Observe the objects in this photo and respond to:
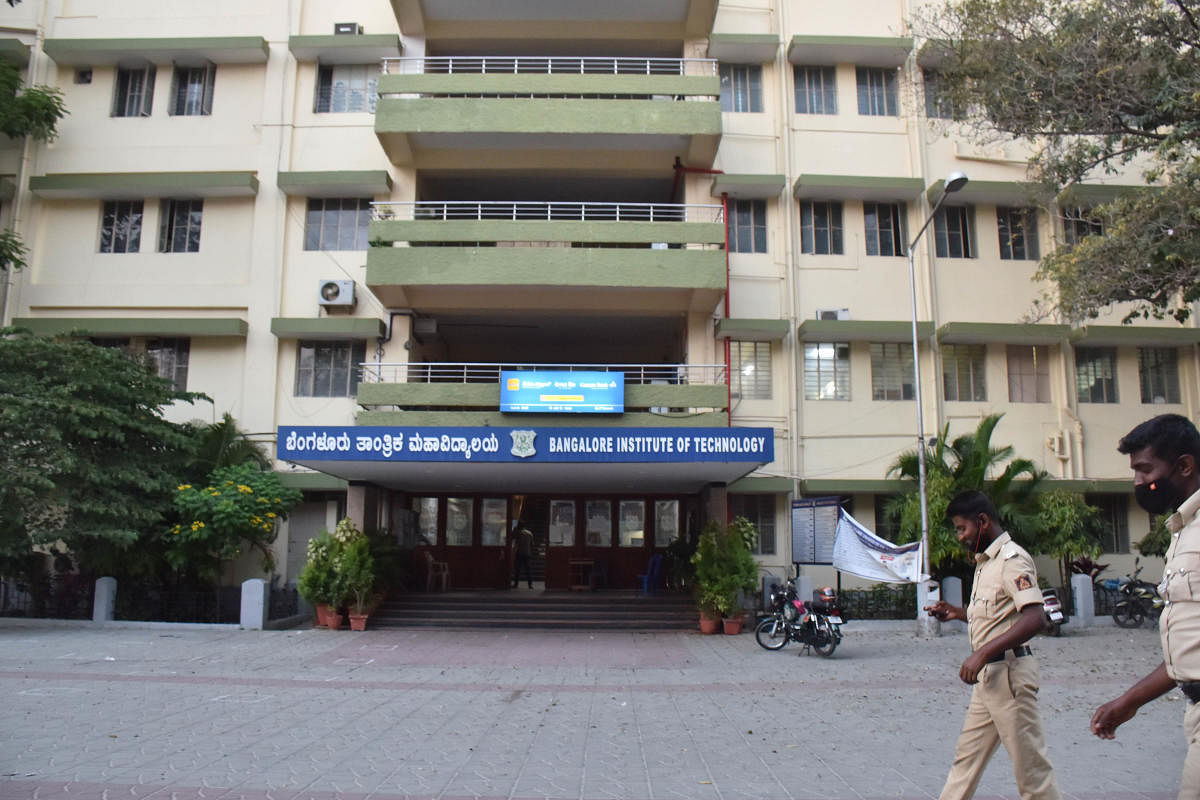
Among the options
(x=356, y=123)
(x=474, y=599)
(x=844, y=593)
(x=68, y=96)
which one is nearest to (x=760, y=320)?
(x=844, y=593)

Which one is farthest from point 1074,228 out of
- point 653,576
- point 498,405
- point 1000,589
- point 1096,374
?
point 1000,589

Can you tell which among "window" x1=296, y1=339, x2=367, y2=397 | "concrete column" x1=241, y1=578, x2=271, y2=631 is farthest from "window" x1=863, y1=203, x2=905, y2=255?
"concrete column" x1=241, y1=578, x2=271, y2=631

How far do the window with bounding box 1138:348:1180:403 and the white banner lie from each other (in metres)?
9.96

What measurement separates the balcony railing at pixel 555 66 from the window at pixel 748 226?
10.8 ft

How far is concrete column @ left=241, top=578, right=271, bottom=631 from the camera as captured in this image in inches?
671

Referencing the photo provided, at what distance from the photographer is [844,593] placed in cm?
1884

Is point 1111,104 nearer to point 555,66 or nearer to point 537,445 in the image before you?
point 537,445

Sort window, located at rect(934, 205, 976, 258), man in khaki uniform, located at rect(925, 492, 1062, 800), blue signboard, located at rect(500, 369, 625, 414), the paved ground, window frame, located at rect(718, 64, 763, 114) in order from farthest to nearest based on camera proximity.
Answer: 1. window frame, located at rect(718, 64, 763, 114)
2. window, located at rect(934, 205, 976, 258)
3. blue signboard, located at rect(500, 369, 625, 414)
4. the paved ground
5. man in khaki uniform, located at rect(925, 492, 1062, 800)

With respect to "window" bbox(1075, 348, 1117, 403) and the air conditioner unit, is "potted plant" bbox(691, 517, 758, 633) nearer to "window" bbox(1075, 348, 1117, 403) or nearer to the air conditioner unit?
the air conditioner unit

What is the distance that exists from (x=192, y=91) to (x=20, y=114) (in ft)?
12.6

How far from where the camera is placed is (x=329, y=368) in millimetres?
21312

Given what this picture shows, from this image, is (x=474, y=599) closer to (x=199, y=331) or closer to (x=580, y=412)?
(x=580, y=412)

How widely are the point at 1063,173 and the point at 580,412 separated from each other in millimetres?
10506

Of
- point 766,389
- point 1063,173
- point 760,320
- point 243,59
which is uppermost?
point 243,59
